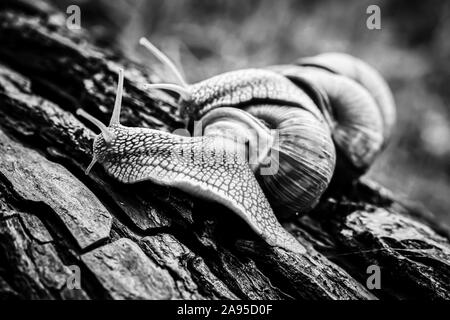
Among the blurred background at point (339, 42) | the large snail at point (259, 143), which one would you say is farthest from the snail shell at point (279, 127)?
the blurred background at point (339, 42)

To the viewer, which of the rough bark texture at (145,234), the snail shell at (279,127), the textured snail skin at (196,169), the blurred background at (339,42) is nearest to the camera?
the rough bark texture at (145,234)

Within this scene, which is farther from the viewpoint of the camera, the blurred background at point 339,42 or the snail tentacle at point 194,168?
the blurred background at point 339,42

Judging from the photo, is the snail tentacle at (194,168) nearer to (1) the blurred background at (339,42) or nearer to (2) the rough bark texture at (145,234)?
(2) the rough bark texture at (145,234)

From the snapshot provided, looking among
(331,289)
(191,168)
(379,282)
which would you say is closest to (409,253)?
(379,282)

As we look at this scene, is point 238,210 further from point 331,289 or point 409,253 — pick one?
point 409,253

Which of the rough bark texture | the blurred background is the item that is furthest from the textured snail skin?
the blurred background

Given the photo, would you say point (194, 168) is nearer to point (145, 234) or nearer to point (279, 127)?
point (145, 234)

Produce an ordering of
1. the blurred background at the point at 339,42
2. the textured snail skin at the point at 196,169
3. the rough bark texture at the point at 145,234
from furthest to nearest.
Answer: the blurred background at the point at 339,42 < the textured snail skin at the point at 196,169 < the rough bark texture at the point at 145,234
